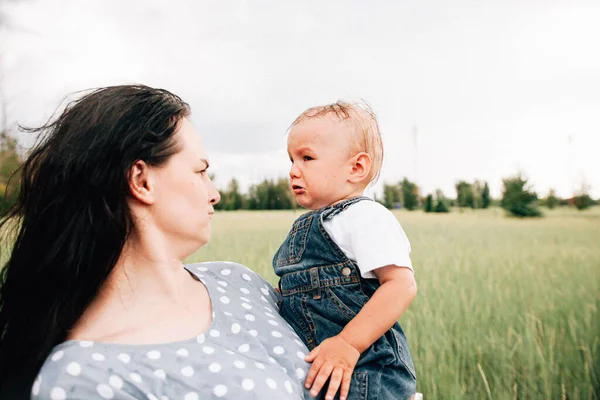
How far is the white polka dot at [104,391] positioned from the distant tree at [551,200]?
3603 millimetres

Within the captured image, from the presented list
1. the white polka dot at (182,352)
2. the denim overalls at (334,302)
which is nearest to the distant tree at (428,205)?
the denim overalls at (334,302)

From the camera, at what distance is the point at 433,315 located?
183 cm

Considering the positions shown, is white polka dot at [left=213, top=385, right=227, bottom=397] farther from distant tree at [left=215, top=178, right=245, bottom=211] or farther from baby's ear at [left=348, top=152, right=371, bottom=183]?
distant tree at [left=215, top=178, right=245, bottom=211]

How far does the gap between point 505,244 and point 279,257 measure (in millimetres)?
2292

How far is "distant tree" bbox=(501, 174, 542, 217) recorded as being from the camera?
4027 millimetres

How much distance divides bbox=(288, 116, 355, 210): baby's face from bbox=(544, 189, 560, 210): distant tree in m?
3.12

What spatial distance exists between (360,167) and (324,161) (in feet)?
0.24

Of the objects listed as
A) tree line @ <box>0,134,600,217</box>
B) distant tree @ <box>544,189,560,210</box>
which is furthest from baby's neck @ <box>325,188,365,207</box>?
distant tree @ <box>544,189,560,210</box>

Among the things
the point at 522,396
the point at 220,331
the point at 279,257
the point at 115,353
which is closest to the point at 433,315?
the point at 522,396

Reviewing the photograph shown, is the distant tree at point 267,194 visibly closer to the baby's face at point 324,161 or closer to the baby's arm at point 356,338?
the baby's face at point 324,161

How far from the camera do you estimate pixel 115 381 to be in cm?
75

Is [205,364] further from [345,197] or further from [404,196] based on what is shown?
[404,196]

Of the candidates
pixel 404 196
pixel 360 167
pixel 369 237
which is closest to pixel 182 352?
pixel 369 237

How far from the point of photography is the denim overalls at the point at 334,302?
3.22ft
